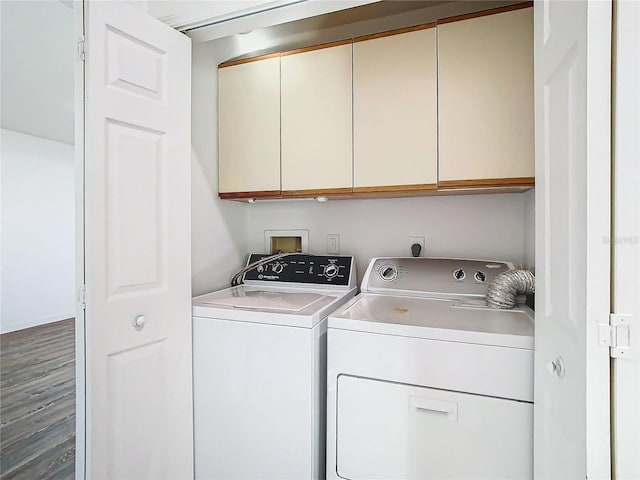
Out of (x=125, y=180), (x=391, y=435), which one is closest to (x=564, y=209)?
(x=391, y=435)

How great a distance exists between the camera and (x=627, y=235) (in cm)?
65

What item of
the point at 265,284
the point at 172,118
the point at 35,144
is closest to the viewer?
the point at 172,118

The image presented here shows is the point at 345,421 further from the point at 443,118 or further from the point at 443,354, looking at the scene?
the point at 443,118

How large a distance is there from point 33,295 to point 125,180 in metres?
2.72

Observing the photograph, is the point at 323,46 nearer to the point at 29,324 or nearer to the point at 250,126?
the point at 250,126

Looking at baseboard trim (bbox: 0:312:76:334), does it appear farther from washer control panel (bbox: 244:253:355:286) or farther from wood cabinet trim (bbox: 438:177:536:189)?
wood cabinet trim (bbox: 438:177:536:189)

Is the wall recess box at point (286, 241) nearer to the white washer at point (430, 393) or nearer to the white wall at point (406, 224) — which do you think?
the white wall at point (406, 224)

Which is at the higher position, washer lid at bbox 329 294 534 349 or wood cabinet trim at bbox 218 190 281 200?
wood cabinet trim at bbox 218 190 281 200

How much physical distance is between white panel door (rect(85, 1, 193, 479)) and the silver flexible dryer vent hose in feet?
4.47

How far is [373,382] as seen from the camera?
4.30 feet

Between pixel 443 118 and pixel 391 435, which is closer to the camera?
pixel 391 435

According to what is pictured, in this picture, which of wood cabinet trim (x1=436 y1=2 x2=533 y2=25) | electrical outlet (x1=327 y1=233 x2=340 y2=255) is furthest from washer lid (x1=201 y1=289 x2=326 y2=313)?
wood cabinet trim (x1=436 y1=2 x2=533 y2=25)

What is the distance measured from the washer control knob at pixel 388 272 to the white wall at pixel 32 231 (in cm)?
218

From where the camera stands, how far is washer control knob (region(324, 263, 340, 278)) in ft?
6.52
